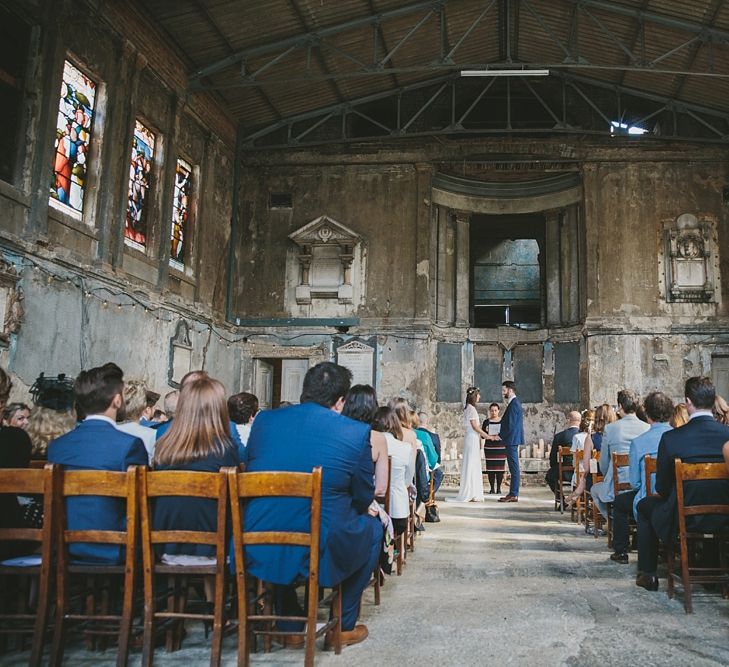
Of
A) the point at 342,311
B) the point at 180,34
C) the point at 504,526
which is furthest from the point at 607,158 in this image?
the point at 504,526

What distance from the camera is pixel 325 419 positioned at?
128 inches

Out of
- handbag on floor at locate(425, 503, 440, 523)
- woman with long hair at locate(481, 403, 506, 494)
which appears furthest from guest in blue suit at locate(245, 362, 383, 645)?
woman with long hair at locate(481, 403, 506, 494)

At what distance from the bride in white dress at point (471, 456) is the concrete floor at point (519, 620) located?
416 cm

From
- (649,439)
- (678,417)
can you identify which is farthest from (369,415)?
(678,417)

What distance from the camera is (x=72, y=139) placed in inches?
388

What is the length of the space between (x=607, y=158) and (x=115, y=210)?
10548mm

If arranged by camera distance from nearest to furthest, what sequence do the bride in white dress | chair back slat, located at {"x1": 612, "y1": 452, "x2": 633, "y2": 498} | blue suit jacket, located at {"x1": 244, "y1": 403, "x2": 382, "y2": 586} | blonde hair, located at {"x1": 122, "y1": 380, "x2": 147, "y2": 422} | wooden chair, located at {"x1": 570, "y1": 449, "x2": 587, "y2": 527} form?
blue suit jacket, located at {"x1": 244, "y1": 403, "x2": 382, "y2": 586}
blonde hair, located at {"x1": 122, "y1": 380, "x2": 147, "y2": 422}
chair back slat, located at {"x1": 612, "y1": 452, "x2": 633, "y2": 498}
wooden chair, located at {"x1": 570, "y1": 449, "x2": 587, "y2": 527}
the bride in white dress

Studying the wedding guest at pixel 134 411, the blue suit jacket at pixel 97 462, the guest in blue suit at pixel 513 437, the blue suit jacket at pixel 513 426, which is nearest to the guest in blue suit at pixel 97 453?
the blue suit jacket at pixel 97 462

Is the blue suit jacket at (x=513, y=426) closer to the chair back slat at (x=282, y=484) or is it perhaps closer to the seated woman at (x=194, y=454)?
the seated woman at (x=194, y=454)

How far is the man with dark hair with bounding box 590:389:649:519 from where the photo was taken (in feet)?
19.8

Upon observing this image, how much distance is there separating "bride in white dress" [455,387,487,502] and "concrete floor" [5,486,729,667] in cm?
416

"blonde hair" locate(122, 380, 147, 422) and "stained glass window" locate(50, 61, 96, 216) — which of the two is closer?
"blonde hair" locate(122, 380, 147, 422)

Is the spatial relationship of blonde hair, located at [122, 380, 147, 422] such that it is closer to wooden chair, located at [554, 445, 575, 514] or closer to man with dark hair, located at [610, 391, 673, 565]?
man with dark hair, located at [610, 391, 673, 565]

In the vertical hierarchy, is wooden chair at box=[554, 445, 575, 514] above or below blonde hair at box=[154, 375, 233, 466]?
below
